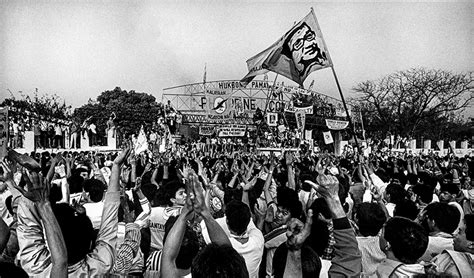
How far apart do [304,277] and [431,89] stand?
3503 centimetres

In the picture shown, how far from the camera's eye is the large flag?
10820 mm

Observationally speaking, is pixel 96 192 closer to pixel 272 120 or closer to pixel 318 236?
pixel 318 236

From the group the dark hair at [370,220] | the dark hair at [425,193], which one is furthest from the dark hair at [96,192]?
the dark hair at [425,193]

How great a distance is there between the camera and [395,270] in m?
2.91

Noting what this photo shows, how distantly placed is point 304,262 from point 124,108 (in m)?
51.3

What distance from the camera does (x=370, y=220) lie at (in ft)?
12.6

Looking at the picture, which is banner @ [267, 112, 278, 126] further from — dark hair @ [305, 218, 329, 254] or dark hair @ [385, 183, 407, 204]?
dark hair @ [305, 218, 329, 254]

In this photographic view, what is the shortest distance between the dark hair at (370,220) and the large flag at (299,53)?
7095 millimetres

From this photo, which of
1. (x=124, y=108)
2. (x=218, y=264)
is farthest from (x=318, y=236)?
(x=124, y=108)

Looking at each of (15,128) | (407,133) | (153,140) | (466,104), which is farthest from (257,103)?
(15,128)

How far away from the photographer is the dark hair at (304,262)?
2979 mm

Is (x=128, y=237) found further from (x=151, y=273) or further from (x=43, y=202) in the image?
(x=43, y=202)

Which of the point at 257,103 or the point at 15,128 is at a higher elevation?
the point at 257,103

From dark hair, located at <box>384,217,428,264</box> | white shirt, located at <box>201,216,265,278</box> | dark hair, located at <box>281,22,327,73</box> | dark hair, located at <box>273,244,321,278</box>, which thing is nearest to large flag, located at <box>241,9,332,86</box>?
dark hair, located at <box>281,22,327,73</box>
